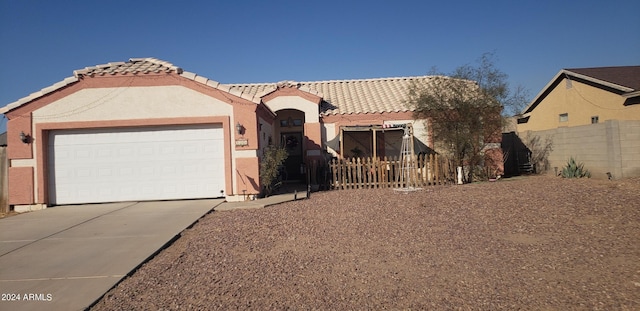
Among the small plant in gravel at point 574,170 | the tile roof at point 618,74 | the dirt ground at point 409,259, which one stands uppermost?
the tile roof at point 618,74

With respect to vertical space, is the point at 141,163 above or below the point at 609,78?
below

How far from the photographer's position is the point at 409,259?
→ 5.78 m

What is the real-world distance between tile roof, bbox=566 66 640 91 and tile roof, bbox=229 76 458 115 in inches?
308

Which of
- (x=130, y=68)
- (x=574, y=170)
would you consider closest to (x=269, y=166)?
(x=130, y=68)

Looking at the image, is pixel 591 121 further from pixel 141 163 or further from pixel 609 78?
pixel 141 163

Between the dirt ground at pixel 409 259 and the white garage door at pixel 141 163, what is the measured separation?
2926mm

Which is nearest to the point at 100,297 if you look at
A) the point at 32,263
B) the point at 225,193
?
the point at 32,263

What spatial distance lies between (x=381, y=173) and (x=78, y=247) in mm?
10084

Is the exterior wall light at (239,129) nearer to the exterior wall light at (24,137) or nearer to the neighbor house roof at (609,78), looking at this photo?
the exterior wall light at (24,137)

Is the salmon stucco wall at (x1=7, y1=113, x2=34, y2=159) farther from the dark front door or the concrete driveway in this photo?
the dark front door

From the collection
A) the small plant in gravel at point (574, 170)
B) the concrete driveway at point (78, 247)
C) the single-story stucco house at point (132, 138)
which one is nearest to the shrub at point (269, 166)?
the single-story stucco house at point (132, 138)

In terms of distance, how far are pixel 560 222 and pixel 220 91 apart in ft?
31.1

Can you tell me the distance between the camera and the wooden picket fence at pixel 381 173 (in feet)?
47.5

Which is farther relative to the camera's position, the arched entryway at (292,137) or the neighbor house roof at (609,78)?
the arched entryway at (292,137)
